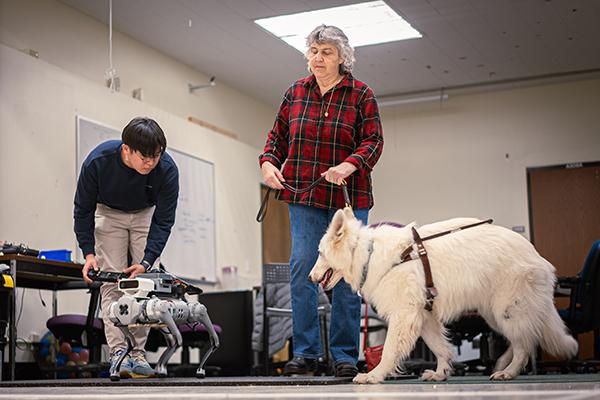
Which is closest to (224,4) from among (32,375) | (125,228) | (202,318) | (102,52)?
(102,52)

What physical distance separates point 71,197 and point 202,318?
4.04m

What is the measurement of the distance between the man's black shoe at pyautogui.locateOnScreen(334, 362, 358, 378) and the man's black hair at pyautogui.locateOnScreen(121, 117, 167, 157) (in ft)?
4.25

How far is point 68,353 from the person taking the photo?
23.1 ft

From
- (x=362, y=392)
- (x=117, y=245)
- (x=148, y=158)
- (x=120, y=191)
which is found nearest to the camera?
(x=362, y=392)

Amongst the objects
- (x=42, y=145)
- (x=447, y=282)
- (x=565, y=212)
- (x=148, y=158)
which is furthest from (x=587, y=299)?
(x=565, y=212)

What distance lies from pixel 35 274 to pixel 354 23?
4.40 meters

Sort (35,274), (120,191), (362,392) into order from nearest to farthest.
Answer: (362,392) → (120,191) → (35,274)

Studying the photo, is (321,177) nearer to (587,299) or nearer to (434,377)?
(434,377)

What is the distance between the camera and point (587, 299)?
21.0 ft

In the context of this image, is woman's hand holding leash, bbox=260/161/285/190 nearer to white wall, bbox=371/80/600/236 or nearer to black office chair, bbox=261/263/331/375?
black office chair, bbox=261/263/331/375

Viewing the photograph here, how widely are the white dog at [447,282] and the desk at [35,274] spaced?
2265mm

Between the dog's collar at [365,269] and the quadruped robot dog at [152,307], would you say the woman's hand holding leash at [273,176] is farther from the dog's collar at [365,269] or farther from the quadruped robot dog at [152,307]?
the quadruped robot dog at [152,307]

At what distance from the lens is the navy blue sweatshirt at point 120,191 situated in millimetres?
4289

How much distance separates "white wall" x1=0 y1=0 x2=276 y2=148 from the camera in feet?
25.0
